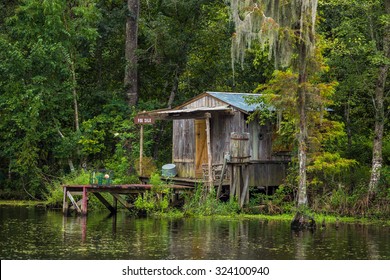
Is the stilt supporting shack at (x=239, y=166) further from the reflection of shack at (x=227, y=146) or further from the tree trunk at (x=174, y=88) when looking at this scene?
the tree trunk at (x=174, y=88)

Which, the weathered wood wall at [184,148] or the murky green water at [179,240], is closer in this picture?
the murky green water at [179,240]

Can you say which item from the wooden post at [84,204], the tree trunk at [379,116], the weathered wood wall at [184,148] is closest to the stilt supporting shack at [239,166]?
the weathered wood wall at [184,148]

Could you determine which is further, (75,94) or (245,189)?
(75,94)

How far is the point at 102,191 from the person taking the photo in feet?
99.3

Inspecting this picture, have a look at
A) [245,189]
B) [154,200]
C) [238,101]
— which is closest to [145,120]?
[238,101]

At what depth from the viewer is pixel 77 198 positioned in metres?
33.8

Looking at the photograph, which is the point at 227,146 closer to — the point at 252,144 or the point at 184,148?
the point at 252,144

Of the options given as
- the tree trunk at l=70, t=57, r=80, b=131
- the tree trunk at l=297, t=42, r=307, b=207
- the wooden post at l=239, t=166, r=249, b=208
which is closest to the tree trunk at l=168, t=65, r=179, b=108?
the tree trunk at l=70, t=57, r=80, b=131

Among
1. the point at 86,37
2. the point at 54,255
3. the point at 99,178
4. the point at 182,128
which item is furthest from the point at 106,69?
the point at 54,255

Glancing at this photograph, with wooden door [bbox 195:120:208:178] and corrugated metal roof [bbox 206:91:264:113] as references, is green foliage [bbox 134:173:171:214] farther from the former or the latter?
corrugated metal roof [bbox 206:91:264:113]

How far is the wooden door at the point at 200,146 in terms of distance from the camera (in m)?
33.4

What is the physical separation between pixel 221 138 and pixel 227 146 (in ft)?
1.66

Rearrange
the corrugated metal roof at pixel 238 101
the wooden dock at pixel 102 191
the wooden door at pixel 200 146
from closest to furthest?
the wooden dock at pixel 102 191 → the corrugated metal roof at pixel 238 101 → the wooden door at pixel 200 146
